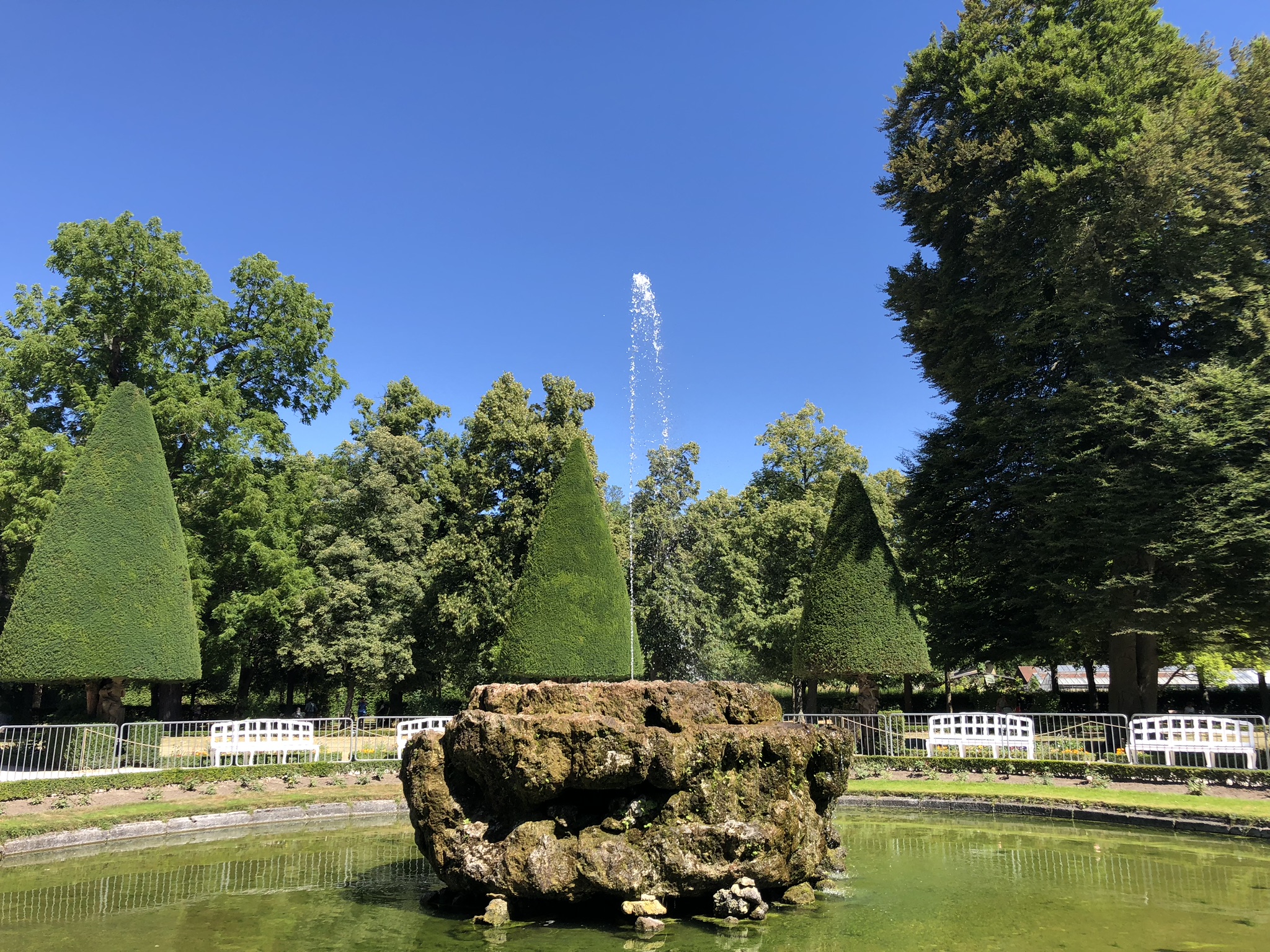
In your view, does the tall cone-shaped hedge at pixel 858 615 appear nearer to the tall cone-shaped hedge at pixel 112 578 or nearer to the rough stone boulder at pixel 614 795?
the rough stone boulder at pixel 614 795

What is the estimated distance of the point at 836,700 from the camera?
38.0m

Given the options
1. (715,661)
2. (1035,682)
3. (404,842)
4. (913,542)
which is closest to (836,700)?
(715,661)

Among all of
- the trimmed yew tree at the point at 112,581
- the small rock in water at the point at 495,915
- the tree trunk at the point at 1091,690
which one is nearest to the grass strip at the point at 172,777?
the trimmed yew tree at the point at 112,581

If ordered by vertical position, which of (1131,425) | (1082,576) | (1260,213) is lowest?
(1082,576)

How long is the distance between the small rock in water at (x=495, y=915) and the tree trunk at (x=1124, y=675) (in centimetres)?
2167

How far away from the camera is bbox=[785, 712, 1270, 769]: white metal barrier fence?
59.7 feet

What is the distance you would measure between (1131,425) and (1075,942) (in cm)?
1855

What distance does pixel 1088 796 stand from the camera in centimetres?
1458

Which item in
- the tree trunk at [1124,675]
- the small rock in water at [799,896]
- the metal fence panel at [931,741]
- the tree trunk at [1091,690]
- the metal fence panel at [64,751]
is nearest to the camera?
the small rock in water at [799,896]

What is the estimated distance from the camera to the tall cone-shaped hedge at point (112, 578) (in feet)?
59.6

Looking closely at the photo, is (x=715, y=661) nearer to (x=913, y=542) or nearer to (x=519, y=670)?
(x=913, y=542)

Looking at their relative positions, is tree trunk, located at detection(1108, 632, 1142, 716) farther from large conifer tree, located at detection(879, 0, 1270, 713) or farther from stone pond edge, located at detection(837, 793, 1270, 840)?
stone pond edge, located at detection(837, 793, 1270, 840)

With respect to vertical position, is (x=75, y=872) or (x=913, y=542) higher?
(x=913, y=542)

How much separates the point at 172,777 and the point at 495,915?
38.1 ft
